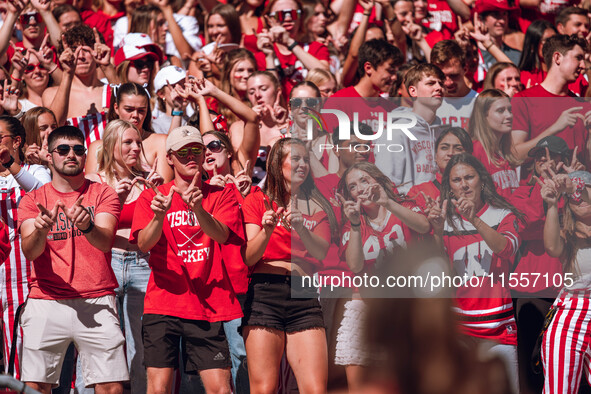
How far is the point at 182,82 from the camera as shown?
700 centimetres

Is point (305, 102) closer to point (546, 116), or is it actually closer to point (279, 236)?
point (279, 236)

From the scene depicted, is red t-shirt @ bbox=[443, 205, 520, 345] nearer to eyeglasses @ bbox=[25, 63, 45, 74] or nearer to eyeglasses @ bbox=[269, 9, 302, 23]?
eyeglasses @ bbox=[269, 9, 302, 23]

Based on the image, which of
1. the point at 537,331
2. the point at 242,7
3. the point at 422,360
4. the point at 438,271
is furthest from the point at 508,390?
the point at 242,7

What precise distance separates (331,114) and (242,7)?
464 cm

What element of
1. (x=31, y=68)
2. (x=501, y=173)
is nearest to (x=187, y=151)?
(x=501, y=173)

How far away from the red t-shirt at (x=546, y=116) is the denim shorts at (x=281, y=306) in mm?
1438

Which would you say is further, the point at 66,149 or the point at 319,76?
the point at 319,76

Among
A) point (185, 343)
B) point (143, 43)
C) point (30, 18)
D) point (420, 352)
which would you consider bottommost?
point (420, 352)

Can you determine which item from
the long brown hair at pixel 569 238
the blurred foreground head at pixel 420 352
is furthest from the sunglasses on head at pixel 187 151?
the blurred foreground head at pixel 420 352

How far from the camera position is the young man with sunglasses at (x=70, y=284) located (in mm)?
5273

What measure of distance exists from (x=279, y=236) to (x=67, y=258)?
1.26 metres

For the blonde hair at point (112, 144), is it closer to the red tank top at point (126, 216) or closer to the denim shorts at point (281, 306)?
the red tank top at point (126, 216)

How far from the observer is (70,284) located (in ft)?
17.5

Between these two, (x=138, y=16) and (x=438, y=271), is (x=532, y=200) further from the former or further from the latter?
(x=138, y=16)
